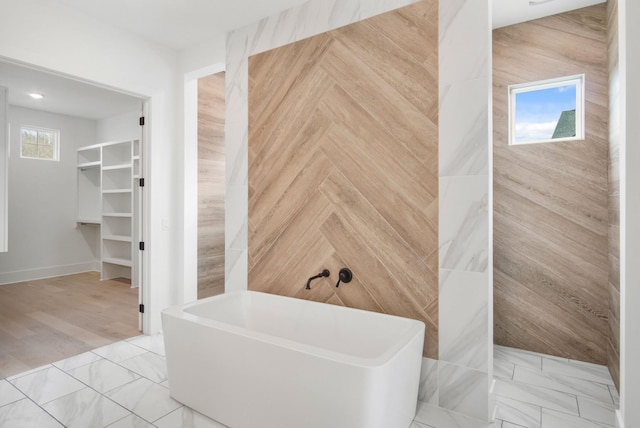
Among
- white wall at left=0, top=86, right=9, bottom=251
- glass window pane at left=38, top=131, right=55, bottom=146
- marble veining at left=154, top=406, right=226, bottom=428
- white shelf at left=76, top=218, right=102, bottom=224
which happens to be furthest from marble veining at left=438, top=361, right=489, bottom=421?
glass window pane at left=38, top=131, right=55, bottom=146

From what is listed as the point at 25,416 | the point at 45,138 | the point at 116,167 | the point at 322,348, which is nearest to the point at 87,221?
the point at 116,167

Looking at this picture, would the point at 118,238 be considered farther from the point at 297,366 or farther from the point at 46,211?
the point at 297,366

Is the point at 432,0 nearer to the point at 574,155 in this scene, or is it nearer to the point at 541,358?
the point at 574,155

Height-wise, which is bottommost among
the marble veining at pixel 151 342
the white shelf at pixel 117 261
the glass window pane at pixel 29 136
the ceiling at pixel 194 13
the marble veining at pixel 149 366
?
the marble veining at pixel 151 342

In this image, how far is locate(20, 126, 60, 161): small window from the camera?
214 inches

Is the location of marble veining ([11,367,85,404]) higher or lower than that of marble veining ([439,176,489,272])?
lower

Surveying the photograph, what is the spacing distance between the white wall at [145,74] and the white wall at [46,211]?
3581 mm

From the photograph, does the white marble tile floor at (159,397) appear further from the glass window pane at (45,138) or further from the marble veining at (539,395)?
the glass window pane at (45,138)

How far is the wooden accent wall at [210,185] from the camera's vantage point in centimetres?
378

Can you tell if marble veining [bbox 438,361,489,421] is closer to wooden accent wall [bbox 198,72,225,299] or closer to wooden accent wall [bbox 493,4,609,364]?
wooden accent wall [bbox 493,4,609,364]

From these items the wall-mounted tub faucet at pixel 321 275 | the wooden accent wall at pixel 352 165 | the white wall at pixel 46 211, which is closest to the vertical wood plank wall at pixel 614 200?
the wooden accent wall at pixel 352 165

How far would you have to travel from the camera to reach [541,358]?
2762 millimetres

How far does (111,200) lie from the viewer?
226 inches

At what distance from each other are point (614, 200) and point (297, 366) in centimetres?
233
